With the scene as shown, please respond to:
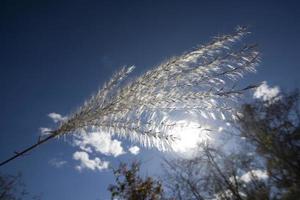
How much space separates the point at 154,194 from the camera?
1288 cm

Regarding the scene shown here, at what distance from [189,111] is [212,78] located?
8.4 inches

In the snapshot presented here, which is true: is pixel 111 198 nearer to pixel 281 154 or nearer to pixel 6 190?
pixel 6 190

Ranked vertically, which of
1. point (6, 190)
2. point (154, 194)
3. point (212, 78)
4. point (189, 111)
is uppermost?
point (6, 190)

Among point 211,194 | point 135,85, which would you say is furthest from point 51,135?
point 211,194

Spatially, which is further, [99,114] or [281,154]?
[281,154]

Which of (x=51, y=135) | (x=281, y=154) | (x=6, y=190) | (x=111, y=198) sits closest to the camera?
(x=51, y=135)

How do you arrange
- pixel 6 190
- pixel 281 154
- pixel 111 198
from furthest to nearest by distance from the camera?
1. pixel 6 190
2. pixel 281 154
3. pixel 111 198

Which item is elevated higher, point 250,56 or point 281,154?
point 281,154

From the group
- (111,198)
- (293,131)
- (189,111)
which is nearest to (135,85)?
(189,111)

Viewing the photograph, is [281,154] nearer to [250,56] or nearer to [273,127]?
[273,127]

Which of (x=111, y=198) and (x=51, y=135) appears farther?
(x=111, y=198)

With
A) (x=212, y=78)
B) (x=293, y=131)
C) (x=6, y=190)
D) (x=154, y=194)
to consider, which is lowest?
(x=212, y=78)

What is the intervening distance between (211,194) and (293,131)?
671 centimetres

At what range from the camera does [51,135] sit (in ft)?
4.35
